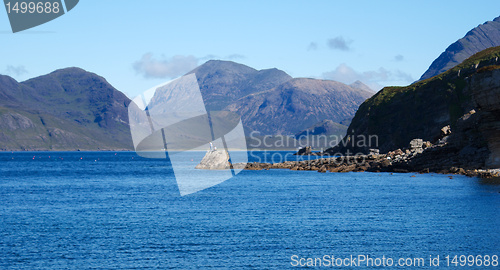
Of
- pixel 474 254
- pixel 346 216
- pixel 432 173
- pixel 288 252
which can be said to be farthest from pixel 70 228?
pixel 432 173

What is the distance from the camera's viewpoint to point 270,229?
129 ft

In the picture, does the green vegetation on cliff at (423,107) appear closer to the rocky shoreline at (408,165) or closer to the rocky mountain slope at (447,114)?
the rocky mountain slope at (447,114)

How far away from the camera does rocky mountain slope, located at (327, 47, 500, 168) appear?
80312 millimetres

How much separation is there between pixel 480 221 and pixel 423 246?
36.1 feet

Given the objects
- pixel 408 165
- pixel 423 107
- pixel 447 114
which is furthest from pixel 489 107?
pixel 423 107

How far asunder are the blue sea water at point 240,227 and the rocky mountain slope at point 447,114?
58.0ft

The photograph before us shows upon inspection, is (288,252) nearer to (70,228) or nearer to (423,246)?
(423,246)

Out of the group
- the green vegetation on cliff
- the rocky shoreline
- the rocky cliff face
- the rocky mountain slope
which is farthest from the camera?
the green vegetation on cliff

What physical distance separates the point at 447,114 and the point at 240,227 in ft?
372

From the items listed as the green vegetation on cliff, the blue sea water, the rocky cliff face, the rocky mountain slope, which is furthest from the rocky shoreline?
the green vegetation on cliff

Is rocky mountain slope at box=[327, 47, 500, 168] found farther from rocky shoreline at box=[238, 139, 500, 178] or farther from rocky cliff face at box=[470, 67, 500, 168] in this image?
rocky shoreline at box=[238, 139, 500, 178]

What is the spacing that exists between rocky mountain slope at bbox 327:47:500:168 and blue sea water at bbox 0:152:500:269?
17683mm

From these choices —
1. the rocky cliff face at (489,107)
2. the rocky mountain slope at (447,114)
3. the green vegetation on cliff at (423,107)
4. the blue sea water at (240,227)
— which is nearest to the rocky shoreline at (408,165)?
the rocky mountain slope at (447,114)

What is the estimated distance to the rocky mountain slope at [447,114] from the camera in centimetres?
8031
